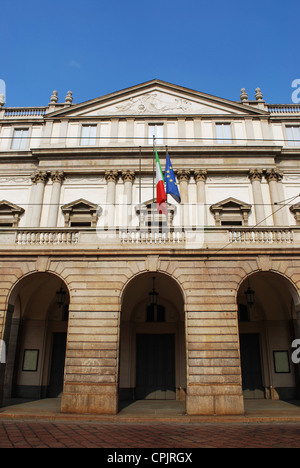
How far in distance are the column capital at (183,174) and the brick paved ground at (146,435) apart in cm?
1476

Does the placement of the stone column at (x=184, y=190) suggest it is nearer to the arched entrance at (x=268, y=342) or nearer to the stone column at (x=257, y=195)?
the stone column at (x=257, y=195)

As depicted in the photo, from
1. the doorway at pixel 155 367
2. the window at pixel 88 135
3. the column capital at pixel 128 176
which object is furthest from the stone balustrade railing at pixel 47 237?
the window at pixel 88 135

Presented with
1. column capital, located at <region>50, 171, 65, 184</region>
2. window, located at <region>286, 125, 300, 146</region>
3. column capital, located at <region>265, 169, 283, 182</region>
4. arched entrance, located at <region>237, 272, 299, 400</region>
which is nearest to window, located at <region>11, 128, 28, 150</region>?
column capital, located at <region>50, 171, 65, 184</region>

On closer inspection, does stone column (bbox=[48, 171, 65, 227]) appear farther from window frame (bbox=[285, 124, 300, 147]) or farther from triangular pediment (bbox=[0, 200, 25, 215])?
window frame (bbox=[285, 124, 300, 147])

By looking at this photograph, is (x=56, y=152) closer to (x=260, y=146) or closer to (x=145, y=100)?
(x=145, y=100)

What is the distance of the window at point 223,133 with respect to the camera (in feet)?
77.5

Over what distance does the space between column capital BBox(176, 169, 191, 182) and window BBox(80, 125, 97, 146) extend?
6.36 meters

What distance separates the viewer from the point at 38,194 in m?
22.0

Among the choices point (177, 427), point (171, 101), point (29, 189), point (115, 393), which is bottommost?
point (177, 427)

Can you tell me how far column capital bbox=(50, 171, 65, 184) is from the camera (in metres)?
22.4

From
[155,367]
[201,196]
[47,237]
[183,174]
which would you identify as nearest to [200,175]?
[183,174]

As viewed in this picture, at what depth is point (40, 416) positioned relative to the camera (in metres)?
11.7

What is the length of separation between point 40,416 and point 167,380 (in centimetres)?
737
